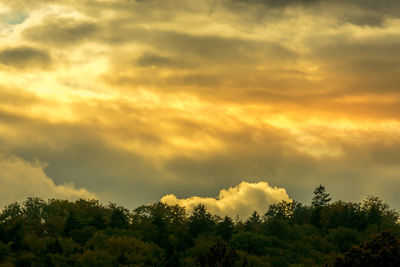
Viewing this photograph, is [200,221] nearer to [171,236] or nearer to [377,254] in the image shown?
[171,236]

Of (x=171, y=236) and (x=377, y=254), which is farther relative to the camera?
(x=171, y=236)

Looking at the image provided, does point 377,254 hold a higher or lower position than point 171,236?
lower

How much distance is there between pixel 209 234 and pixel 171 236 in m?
14.9

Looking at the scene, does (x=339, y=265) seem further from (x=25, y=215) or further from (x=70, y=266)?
(x=25, y=215)

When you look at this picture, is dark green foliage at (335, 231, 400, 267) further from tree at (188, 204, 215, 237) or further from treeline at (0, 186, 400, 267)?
tree at (188, 204, 215, 237)

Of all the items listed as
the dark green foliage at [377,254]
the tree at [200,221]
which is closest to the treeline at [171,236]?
the tree at [200,221]

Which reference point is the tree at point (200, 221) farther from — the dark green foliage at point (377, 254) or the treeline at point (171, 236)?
the dark green foliage at point (377, 254)

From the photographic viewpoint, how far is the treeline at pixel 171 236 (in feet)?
410

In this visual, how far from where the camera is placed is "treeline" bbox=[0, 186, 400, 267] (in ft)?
410

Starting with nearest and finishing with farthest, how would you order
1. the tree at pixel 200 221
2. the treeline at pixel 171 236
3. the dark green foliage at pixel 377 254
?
the dark green foliage at pixel 377 254 → the treeline at pixel 171 236 → the tree at pixel 200 221

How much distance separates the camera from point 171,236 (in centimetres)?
14650

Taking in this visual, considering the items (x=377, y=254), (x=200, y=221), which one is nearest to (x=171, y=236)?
(x=200, y=221)

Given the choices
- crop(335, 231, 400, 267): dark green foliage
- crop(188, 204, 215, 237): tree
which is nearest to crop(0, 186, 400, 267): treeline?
crop(188, 204, 215, 237): tree

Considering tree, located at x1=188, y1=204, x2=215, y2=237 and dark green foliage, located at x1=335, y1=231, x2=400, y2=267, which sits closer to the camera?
dark green foliage, located at x1=335, y1=231, x2=400, y2=267
